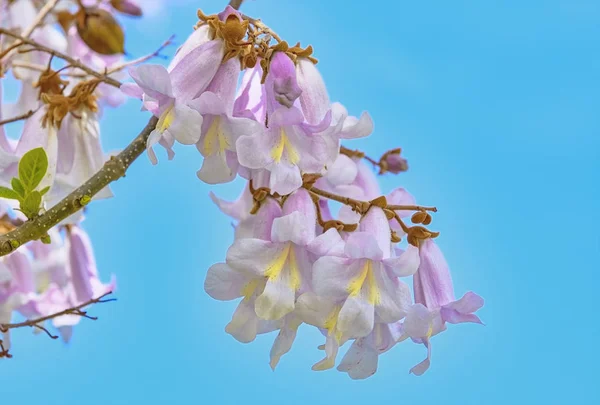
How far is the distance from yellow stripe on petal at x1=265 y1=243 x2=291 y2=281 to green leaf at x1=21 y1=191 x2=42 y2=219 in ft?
0.97

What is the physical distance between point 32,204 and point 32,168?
5 cm

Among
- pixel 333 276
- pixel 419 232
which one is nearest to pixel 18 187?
pixel 333 276

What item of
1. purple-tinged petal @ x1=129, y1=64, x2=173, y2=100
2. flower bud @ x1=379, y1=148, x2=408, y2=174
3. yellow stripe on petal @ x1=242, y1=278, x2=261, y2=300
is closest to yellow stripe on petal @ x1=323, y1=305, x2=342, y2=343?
yellow stripe on petal @ x1=242, y1=278, x2=261, y2=300

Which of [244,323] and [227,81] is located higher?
[227,81]

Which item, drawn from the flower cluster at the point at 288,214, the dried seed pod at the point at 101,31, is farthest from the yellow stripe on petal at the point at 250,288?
the dried seed pod at the point at 101,31

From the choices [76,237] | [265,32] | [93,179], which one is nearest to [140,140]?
[93,179]

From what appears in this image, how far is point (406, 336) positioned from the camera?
2.88 ft

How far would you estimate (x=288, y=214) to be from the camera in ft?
2.85

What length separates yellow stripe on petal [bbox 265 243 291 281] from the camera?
0.84 metres

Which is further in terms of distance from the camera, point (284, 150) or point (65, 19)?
point (65, 19)

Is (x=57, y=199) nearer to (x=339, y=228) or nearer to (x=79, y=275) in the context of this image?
(x=79, y=275)

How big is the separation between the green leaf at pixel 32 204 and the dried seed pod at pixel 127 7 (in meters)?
0.77

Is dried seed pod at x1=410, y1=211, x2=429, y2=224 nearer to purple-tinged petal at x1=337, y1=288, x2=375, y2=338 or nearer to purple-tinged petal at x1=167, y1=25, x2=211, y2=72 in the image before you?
purple-tinged petal at x1=337, y1=288, x2=375, y2=338

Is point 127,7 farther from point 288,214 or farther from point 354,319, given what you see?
point 354,319
